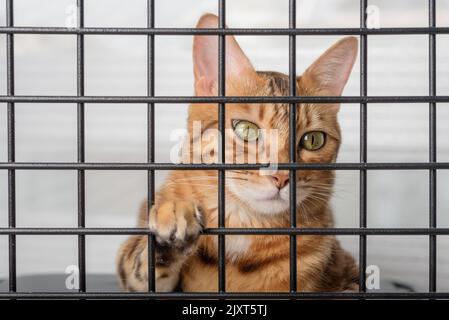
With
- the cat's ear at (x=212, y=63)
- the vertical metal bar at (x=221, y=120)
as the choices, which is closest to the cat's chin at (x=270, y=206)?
the vertical metal bar at (x=221, y=120)

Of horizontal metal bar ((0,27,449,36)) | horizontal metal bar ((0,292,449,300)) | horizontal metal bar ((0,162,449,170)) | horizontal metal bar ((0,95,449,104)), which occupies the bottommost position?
horizontal metal bar ((0,292,449,300))

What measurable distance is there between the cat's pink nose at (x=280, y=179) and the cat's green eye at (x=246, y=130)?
8 centimetres

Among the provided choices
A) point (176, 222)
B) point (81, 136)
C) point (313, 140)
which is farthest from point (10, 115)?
point (313, 140)

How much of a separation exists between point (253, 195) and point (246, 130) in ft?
0.39

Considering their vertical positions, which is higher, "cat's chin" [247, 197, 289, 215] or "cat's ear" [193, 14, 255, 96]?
"cat's ear" [193, 14, 255, 96]

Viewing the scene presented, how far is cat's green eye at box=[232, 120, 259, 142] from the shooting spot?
1026 millimetres

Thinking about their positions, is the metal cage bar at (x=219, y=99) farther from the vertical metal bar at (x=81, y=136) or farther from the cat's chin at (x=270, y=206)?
the cat's chin at (x=270, y=206)

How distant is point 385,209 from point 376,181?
55 millimetres

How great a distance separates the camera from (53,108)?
A: 1042 millimetres

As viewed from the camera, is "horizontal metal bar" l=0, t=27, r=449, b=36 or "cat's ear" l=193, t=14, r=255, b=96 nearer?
"horizontal metal bar" l=0, t=27, r=449, b=36

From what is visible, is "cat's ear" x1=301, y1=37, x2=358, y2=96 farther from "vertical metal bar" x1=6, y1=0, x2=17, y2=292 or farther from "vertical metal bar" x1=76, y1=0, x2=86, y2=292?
"vertical metal bar" x1=6, y1=0, x2=17, y2=292

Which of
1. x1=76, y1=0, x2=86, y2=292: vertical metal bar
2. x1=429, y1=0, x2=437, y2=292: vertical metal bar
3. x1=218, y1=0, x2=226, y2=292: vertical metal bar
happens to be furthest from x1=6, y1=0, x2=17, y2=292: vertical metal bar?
x1=429, y1=0, x2=437, y2=292: vertical metal bar
